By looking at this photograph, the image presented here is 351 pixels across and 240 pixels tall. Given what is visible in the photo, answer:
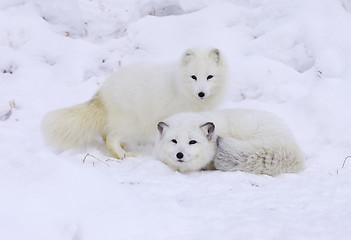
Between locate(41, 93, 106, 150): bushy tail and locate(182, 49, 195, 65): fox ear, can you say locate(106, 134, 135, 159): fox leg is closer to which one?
A: locate(41, 93, 106, 150): bushy tail

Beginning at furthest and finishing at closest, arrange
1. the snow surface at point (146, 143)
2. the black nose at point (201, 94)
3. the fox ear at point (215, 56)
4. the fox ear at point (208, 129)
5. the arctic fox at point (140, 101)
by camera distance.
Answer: the fox ear at point (215, 56) → the arctic fox at point (140, 101) → the black nose at point (201, 94) → the fox ear at point (208, 129) → the snow surface at point (146, 143)

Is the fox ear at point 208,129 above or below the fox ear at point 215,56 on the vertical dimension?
below

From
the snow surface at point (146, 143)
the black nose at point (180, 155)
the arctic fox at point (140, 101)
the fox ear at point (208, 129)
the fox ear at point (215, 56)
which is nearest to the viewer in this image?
the snow surface at point (146, 143)

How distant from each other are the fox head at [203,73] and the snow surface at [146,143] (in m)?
0.76

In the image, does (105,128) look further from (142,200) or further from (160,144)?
(142,200)

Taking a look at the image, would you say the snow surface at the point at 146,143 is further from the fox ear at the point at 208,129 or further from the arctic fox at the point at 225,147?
the fox ear at the point at 208,129

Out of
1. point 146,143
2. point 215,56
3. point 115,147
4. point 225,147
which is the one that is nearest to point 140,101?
point 115,147

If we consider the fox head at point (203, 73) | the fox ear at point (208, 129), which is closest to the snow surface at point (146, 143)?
the fox ear at point (208, 129)

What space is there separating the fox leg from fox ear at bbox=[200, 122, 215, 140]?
3.45ft

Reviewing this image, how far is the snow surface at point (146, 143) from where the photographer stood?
2.24 m

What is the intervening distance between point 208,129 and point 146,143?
4.48 feet

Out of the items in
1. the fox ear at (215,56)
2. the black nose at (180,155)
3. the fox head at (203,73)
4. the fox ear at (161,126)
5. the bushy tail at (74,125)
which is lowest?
the bushy tail at (74,125)

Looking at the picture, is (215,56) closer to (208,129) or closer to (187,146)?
(208,129)

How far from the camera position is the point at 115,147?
495 cm
